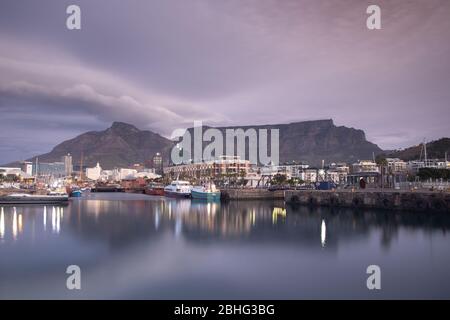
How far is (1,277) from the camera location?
19250mm

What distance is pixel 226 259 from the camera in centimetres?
2414

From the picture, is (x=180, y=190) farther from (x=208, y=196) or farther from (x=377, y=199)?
(x=377, y=199)

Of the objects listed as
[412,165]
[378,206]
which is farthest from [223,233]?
[412,165]

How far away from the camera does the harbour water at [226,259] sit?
17688 millimetres

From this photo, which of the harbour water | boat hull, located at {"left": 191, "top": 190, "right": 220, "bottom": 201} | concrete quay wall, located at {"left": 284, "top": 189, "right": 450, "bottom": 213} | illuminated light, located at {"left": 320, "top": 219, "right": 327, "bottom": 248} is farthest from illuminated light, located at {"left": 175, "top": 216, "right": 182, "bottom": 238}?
boat hull, located at {"left": 191, "top": 190, "right": 220, "bottom": 201}

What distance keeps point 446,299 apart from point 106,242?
24844 millimetres

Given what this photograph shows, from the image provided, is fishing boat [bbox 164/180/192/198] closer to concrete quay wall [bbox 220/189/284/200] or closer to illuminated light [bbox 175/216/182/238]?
concrete quay wall [bbox 220/189/284/200]

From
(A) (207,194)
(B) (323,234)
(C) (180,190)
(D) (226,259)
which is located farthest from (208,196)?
(D) (226,259)

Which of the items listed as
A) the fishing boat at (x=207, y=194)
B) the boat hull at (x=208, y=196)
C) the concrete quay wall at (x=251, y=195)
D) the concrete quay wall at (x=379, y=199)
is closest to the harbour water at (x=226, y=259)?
the concrete quay wall at (x=379, y=199)

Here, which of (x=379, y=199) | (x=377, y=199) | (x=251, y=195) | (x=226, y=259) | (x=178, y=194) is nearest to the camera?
Result: (x=226, y=259)

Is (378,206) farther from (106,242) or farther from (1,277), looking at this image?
(1,277)

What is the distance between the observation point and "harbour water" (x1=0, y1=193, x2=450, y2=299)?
17.7 meters

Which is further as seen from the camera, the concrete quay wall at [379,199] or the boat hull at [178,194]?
the boat hull at [178,194]

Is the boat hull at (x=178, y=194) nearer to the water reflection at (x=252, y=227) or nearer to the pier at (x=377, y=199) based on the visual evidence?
the pier at (x=377, y=199)
